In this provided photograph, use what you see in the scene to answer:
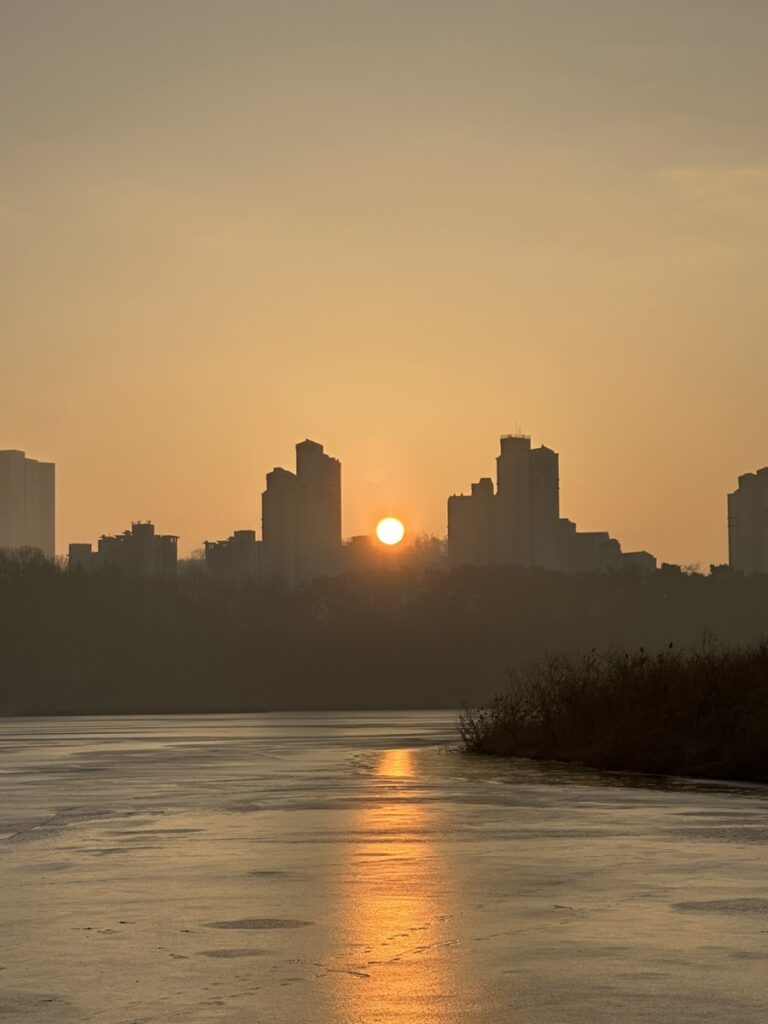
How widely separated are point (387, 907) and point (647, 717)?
23698 mm

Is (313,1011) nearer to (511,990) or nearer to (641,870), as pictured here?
(511,990)

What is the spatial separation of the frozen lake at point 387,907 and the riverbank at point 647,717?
224 inches

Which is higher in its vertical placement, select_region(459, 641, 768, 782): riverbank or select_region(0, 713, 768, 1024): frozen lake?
select_region(459, 641, 768, 782): riverbank

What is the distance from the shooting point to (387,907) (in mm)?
13555

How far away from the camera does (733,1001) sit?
31.1 feet

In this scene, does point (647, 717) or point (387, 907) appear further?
point (647, 717)

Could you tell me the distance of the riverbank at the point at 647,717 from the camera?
33.6 m

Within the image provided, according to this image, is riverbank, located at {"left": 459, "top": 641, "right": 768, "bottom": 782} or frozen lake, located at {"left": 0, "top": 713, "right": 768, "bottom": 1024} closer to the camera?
frozen lake, located at {"left": 0, "top": 713, "right": 768, "bottom": 1024}

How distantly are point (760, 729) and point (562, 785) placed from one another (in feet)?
16.6

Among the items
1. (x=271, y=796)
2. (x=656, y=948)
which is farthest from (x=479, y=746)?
(x=656, y=948)

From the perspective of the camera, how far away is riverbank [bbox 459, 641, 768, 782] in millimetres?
33625

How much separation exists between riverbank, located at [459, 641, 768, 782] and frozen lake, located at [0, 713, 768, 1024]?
18.7 feet

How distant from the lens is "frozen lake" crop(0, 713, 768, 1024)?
9625 millimetres

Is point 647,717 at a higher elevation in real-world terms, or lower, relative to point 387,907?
higher
